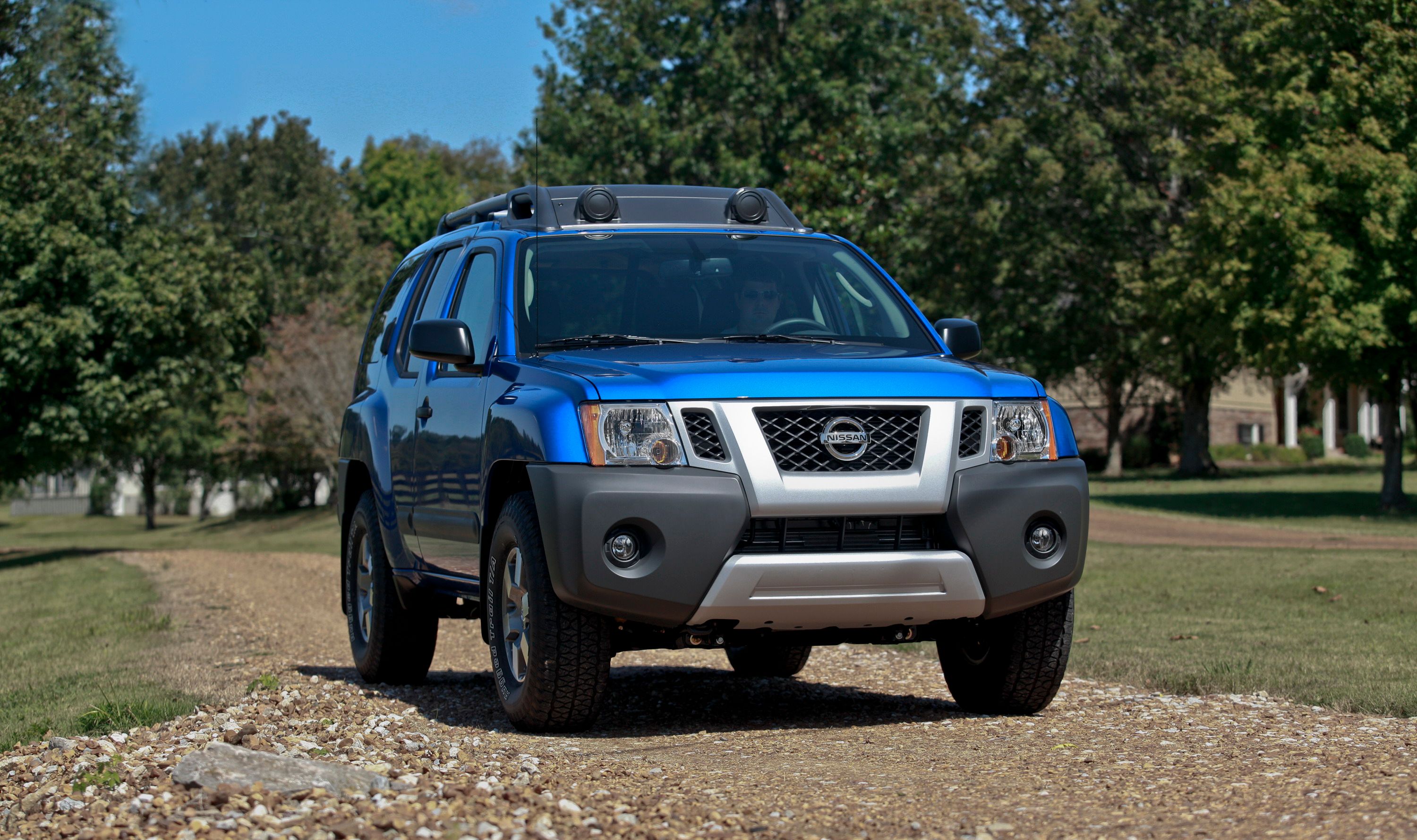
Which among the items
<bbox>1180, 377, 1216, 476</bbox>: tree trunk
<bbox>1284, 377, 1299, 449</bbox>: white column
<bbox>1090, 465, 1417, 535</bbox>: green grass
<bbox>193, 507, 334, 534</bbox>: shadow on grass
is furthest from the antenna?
<bbox>1284, 377, 1299, 449</bbox>: white column

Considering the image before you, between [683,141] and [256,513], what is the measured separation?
92.1ft

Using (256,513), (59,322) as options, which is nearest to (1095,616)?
(59,322)

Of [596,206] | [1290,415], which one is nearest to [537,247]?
[596,206]

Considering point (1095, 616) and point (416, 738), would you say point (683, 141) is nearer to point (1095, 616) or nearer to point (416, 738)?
point (1095, 616)

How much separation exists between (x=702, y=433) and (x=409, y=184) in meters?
74.4

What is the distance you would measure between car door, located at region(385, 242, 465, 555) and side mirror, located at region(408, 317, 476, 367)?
0.89 meters

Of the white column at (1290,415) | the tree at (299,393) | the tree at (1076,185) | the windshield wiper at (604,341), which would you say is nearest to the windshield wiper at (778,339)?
the windshield wiper at (604,341)

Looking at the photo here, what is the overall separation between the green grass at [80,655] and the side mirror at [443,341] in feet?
6.46

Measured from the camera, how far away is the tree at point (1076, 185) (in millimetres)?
39781

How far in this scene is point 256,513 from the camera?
2406 inches

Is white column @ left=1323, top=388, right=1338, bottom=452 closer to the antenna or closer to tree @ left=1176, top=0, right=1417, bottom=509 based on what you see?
tree @ left=1176, top=0, right=1417, bottom=509

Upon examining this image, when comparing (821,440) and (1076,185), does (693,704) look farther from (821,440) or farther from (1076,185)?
(1076,185)

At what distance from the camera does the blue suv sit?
5.85m

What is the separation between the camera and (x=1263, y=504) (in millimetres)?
30453
